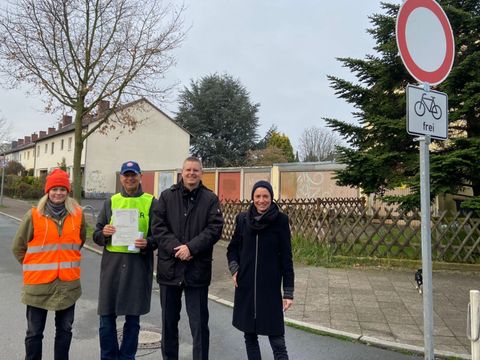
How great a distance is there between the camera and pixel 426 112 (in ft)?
11.7

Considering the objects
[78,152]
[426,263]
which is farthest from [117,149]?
[426,263]

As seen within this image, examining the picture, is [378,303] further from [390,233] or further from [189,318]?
[189,318]

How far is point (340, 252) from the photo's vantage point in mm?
10328

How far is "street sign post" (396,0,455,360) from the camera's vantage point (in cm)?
342

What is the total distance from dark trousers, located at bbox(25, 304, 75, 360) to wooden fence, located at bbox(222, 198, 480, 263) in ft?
24.4

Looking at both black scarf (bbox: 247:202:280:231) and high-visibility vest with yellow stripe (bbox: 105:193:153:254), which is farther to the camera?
high-visibility vest with yellow stripe (bbox: 105:193:153:254)

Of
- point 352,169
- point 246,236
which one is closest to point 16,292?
point 246,236

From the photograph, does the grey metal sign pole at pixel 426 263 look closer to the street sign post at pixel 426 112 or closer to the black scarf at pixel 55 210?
the street sign post at pixel 426 112

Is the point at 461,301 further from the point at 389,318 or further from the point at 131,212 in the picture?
the point at 131,212

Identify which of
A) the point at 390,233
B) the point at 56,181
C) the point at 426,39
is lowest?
the point at 390,233

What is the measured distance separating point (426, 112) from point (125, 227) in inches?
114

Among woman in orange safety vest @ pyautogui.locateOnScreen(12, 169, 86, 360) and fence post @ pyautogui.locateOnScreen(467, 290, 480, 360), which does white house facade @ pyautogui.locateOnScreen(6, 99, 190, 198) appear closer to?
woman in orange safety vest @ pyautogui.locateOnScreen(12, 169, 86, 360)

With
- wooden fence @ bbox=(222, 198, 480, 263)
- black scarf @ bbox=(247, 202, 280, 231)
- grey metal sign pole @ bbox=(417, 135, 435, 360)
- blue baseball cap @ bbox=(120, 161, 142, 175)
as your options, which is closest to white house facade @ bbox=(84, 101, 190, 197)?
wooden fence @ bbox=(222, 198, 480, 263)

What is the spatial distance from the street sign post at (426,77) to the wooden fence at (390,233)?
6.33 meters
